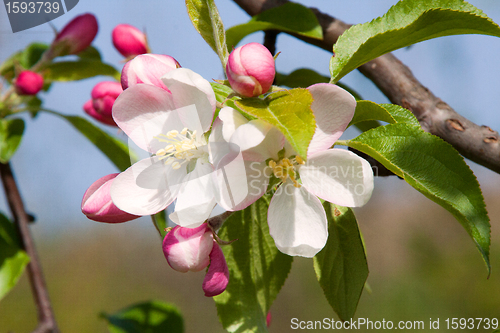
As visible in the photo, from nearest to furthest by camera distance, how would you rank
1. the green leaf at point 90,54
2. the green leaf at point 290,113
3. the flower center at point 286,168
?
the green leaf at point 290,113 → the flower center at point 286,168 → the green leaf at point 90,54

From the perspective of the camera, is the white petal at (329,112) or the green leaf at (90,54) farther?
the green leaf at (90,54)

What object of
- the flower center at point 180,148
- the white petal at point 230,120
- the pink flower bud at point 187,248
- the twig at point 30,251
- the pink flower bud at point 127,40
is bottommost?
the twig at point 30,251

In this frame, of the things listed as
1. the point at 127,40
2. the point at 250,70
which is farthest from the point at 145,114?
the point at 127,40

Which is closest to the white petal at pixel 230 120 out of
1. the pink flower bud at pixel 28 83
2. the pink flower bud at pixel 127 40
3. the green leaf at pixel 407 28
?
the green leaf at pixel 407 28

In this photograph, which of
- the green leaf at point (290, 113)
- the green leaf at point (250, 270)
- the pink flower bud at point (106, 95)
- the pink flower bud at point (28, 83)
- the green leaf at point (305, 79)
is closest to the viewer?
the green leaf at point (290, 113)

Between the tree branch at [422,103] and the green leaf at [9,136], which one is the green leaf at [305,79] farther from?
the green leaf at [9,136]

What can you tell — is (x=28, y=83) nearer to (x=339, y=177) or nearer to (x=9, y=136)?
(x=9, y=136)

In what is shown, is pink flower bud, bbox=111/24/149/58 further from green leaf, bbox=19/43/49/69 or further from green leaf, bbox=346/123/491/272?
green leaf, bbox=346/123/491/272
